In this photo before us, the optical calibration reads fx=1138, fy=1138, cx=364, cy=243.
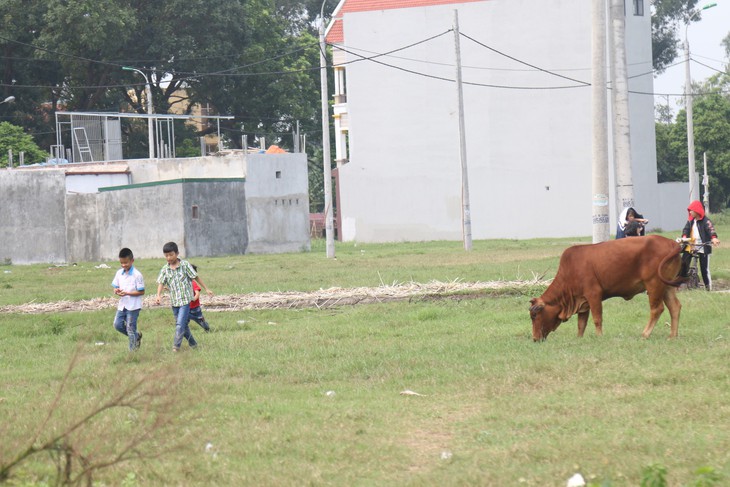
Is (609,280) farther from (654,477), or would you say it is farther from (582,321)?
(654,477)

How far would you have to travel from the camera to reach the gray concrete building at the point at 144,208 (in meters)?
43.0

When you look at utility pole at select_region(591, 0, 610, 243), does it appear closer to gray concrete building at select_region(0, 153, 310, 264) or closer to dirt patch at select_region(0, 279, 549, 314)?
dirt patch at select_region(0, 279, 549, 314)

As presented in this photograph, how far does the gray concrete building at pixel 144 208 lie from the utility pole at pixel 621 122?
2461 cm

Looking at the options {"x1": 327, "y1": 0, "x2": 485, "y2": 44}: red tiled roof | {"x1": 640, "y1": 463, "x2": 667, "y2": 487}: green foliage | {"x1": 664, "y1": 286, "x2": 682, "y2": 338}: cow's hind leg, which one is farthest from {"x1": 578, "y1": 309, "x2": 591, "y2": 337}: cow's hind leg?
{"x1": 327, "y1": 0, "x2": 485, "y2": 44}: red tiled roof

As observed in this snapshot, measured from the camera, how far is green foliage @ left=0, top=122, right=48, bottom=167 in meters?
54.6

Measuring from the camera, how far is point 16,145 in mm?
55031

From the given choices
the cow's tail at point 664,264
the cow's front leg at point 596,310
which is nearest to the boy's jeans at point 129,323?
the cow's front leg at point 596,310

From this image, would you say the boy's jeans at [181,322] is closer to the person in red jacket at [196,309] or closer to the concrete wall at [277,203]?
the person in red jacket at [196,309]

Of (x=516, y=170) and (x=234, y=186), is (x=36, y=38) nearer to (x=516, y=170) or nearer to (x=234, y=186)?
(x=234, y=186)

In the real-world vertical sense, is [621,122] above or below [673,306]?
above

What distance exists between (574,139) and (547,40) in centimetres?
476

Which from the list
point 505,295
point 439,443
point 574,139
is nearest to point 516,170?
point 574,139

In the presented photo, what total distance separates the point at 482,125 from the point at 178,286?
134ft

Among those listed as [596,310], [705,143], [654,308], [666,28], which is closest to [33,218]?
[596,310]
